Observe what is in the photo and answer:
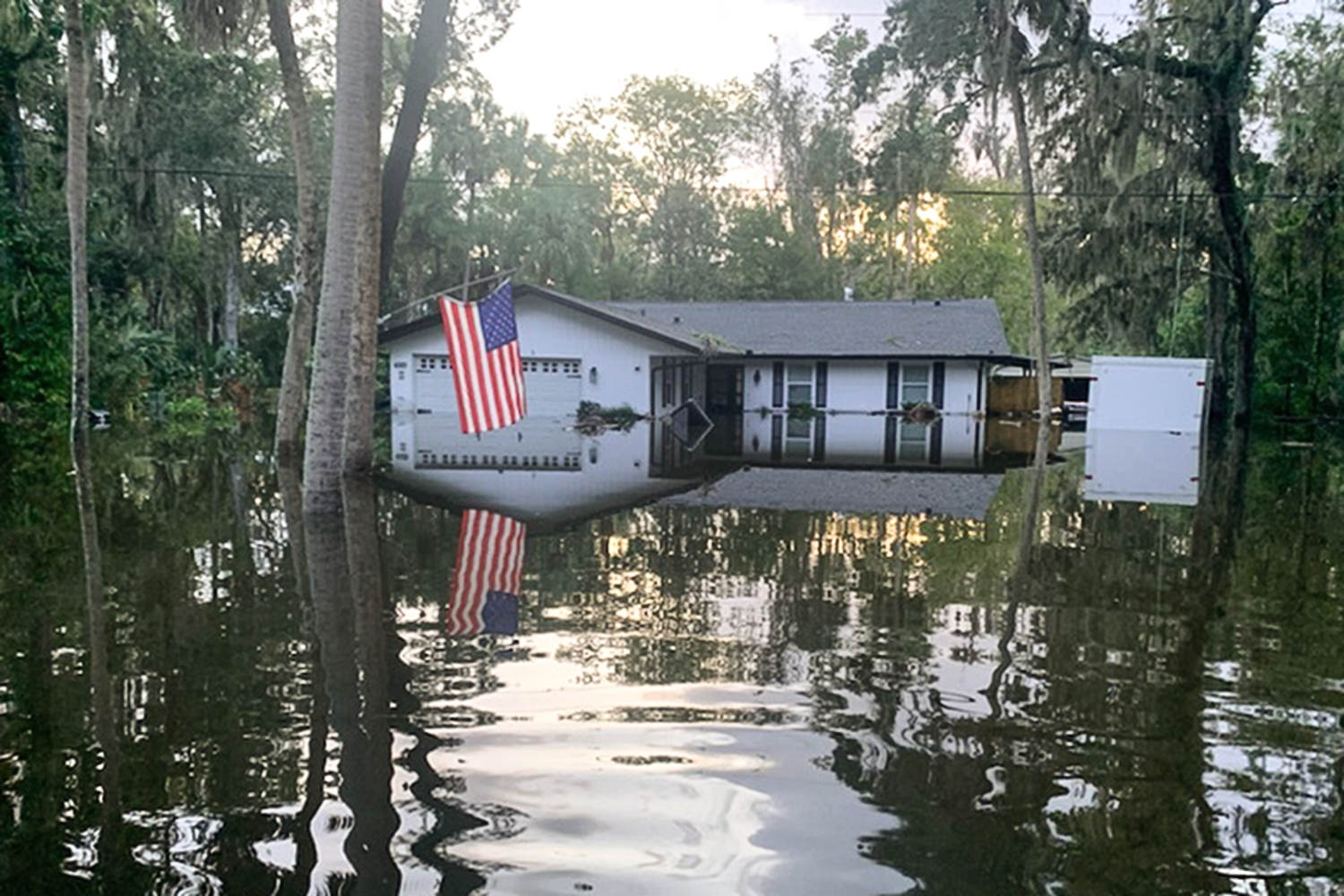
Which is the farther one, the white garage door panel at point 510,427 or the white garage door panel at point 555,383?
the white garage door panel at point 555,383

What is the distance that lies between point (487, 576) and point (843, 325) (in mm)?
27448

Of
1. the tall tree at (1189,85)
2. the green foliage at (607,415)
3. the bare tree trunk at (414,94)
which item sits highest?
the tall tree at (1189,85)

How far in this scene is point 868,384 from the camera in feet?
111

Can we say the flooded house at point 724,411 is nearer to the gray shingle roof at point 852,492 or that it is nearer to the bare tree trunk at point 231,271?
the gray shingle roof at point 852,492

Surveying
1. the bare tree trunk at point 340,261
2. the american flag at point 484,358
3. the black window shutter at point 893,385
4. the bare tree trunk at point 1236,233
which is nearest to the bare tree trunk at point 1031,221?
the bare tree trunk at point 1236,233

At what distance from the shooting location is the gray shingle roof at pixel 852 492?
12.6 meters

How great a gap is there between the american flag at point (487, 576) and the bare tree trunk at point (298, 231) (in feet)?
22.0

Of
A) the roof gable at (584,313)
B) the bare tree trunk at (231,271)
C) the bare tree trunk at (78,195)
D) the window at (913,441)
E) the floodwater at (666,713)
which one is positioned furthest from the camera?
the bare tree trunk at (231,271)

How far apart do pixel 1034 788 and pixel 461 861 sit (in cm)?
222

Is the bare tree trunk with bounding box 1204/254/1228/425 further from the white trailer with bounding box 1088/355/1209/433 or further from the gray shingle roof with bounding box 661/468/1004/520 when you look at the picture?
the gray shingle roof with bounding box 661/468/1004/520

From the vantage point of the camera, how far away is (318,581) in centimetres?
795

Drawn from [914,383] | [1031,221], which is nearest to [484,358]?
[1031,221]

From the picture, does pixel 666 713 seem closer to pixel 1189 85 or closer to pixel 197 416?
pixel 1189 85

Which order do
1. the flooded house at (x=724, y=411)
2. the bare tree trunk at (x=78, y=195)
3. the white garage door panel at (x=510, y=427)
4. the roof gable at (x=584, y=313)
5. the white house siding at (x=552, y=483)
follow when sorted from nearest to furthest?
1. the white house siding at (x=552, y=483)
2. the flooded house at (x=724, y=411)
3. the bare tree trunk at (x=78, y=195)
4. the white garage door panel at (x=510, y=427)
5. the roof gable at (x=584, y=313)
